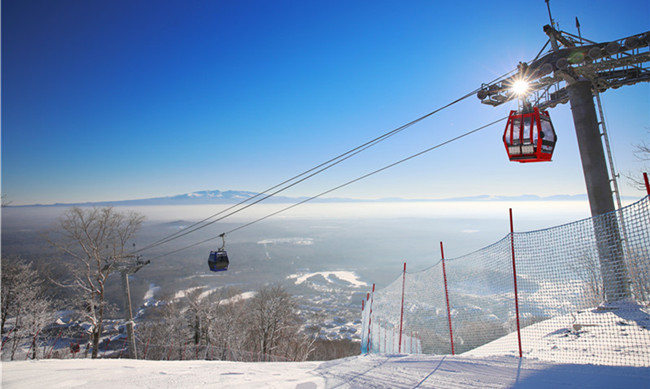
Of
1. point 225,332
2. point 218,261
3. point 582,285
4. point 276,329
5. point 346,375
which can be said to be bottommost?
point 225,332

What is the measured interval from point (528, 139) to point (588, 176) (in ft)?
13.2

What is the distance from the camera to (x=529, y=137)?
5.80 metres

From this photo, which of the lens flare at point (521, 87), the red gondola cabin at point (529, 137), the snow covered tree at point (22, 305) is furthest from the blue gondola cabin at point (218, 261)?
the snow covered tree at point (22, 305)

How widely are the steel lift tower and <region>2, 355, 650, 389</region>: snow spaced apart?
3.96 meters

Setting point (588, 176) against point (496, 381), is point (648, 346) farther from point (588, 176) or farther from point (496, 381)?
point (588, 176)

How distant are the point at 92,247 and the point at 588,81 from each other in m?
23.4

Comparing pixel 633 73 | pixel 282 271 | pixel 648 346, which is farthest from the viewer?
pixel 282 271

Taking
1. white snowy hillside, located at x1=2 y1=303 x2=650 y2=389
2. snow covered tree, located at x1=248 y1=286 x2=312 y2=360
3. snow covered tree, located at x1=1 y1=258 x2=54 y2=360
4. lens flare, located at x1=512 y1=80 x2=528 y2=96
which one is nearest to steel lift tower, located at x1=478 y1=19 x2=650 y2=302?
lens flare, located at x1=512 y1=80 x2=528 y2=96

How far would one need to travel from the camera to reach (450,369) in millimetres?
4402

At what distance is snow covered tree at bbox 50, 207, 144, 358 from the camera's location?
561 inches

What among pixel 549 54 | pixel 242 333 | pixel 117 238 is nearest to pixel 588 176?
pixel 549 54

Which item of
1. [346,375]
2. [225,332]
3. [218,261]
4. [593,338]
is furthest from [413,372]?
[225,332]

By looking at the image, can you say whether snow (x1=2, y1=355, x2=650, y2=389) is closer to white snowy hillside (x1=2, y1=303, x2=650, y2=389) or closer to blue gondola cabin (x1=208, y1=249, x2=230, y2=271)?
white snowy hillside (x1=2, y1=303, x2=650, y2=389)

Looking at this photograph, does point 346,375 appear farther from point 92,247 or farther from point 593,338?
point 92,247
